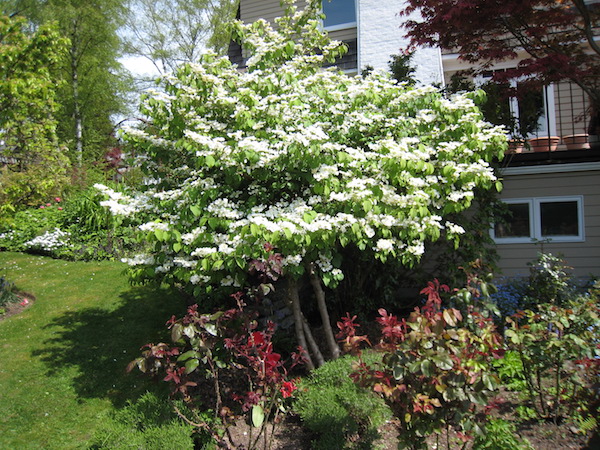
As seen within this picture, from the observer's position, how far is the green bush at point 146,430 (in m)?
3.14

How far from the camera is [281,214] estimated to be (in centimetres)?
370

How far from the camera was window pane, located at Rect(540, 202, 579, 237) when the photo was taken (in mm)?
6820

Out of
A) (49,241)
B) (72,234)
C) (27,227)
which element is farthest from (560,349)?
(27,227)

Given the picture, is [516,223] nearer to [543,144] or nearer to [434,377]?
[543,144]

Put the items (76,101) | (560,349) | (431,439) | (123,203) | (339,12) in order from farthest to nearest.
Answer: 1. (76,101)
2. (339,12)
3. (123,203)
4. (431,439)
5. (560,349)

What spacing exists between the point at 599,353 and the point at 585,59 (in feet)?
14.4

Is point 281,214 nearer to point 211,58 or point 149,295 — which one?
point 211,58

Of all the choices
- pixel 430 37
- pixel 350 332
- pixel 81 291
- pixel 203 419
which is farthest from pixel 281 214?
pixel 81 291

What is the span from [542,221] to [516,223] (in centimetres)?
37

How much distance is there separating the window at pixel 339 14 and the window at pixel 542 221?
6617mm

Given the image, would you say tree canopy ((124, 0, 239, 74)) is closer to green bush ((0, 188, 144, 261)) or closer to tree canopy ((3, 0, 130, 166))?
tree canopy ((3, 0, 130, 166))

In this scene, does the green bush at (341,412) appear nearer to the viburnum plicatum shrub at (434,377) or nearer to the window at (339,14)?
the viburnum plicatum shrub at (434,377)

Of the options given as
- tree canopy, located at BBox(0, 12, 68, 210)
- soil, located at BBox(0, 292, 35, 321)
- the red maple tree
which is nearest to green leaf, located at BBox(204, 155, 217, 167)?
the red maple tree

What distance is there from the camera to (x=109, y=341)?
18.0ft
